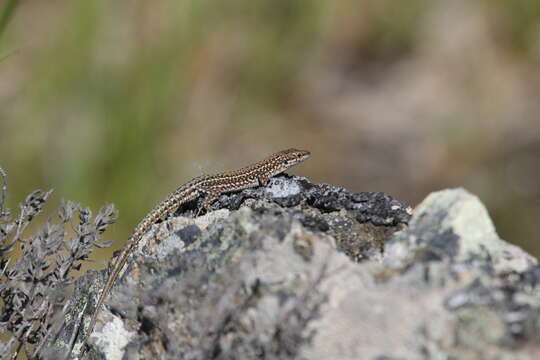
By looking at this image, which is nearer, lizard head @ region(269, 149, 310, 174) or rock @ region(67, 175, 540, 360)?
rock @ region(67, 175, 540, 360)

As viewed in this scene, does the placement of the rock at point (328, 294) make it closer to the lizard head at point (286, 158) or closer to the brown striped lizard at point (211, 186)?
the brown striped lizard at point (211, 186)

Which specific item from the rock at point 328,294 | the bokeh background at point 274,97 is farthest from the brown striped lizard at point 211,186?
the bokeh background at point 274,97

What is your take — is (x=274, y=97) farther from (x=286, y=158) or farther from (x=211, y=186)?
(x=211, y=186)

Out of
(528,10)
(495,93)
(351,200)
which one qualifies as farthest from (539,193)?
(351,200)

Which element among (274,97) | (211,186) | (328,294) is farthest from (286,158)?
(274,97)

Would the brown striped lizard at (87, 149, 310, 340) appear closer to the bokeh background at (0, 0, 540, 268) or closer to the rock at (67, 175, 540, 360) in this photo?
the rock at (67, 175, 540, 360)

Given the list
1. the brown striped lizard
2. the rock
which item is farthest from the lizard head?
the rock

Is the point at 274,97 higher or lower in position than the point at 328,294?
higher
